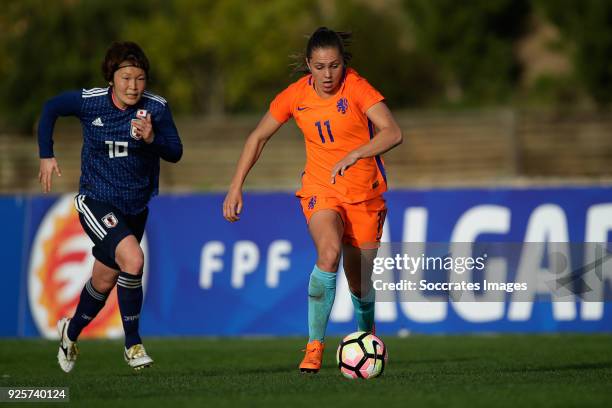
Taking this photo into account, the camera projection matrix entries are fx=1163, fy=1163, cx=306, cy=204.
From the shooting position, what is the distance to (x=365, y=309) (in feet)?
29.0

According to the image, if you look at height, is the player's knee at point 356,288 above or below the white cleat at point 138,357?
above

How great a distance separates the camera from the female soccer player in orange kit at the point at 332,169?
27.2 ft

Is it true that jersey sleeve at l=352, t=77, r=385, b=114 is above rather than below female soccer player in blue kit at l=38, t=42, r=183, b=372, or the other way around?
above

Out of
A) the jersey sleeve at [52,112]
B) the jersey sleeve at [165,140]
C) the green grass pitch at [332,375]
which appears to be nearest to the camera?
the green grass pitch at [332,375]

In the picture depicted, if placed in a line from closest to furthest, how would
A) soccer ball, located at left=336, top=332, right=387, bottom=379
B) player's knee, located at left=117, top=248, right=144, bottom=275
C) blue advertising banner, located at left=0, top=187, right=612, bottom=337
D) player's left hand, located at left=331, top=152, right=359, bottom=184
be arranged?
1. player's left hand, located at left=331, top=152, right=359, bottom=184
2. soccer ball, located at left=336, top=332, right=387, bottom=379
3. player's knee, located at left=117, top=248, right=144, bottom=275
4. blue advertising banner, located at left=0, top=187, right=612, bottom=337

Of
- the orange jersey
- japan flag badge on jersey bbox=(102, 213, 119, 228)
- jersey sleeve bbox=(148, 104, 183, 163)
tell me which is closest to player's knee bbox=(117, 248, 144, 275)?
japan flag badge on jersey bbox=(102, 213, 119, 228)

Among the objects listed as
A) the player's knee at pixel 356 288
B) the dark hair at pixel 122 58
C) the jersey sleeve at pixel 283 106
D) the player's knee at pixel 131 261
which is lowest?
the player's knee at pixel 356 288

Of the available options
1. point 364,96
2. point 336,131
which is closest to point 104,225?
point 336,131

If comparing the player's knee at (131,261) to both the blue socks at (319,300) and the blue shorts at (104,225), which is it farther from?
the blue socks at (319,300)

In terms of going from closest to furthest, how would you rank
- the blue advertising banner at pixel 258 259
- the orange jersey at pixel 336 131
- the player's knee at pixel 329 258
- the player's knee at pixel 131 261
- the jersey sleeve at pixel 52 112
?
1. the player's knee at pixel 329 258
2. the orange jersey at pixel 336 131
3. the player's knee at pixel 131 261
4. the jersey sleeve at pixel 52 112
5. the blue advertising banner at pixel 258 259

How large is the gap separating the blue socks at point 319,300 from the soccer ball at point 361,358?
0.25 meters

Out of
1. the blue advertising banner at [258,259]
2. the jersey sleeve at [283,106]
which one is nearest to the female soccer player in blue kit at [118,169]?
the jersey sleeve at [283,106]

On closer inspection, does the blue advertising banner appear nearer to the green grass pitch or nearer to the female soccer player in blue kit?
the green grass pitch

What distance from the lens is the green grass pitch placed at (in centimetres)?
682
